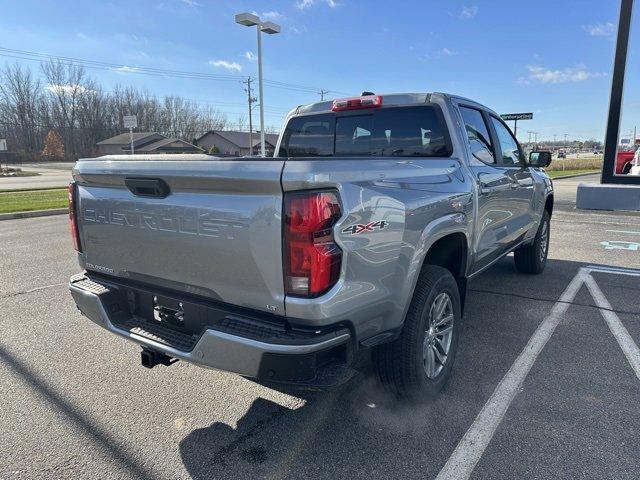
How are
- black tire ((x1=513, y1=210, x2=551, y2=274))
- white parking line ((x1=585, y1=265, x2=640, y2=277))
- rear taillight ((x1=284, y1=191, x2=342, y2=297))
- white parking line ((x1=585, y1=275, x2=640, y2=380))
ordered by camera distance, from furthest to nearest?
white parking line ((x1=585, y1=265, x2=640, y2=277)) → black tire ((x1=513, y1=210, x2=551, y2=274)) → white parking line ((x1=585, y1=275, x2=640, y2=380)) → rear taillight ((x1=284, y1=191, x2=342, y2=297))

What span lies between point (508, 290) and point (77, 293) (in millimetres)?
4602

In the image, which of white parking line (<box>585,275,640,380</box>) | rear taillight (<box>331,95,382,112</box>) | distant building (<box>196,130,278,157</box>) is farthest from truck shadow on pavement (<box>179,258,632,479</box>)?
distant building (<box>196,130,278,157</box>)

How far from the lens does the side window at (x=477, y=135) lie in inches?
152

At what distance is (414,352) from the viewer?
8.96ft

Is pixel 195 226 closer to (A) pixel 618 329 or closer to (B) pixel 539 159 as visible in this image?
(A) pixel 618 329

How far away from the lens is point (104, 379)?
130 inches

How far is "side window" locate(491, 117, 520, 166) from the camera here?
4633 millimetres

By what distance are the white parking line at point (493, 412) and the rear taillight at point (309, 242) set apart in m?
1.20

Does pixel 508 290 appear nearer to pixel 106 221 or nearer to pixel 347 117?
pixel 347 117

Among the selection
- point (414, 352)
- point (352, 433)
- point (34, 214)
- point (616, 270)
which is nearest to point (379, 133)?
point (414, 352)

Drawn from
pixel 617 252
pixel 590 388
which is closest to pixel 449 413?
pixel 590 388

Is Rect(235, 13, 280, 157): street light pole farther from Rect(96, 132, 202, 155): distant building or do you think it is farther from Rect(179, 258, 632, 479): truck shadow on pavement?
Rect(96, 132, 202, 155): distant building

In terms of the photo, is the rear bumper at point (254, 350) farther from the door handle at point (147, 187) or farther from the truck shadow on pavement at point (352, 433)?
the door handle at point (147, 187)

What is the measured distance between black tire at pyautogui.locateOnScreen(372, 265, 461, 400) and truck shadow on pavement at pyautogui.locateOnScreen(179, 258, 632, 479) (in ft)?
0.51
